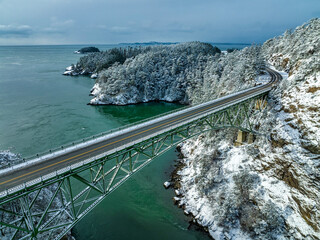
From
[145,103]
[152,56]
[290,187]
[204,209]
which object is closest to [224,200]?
[204,209]

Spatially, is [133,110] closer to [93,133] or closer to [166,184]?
[93,133]

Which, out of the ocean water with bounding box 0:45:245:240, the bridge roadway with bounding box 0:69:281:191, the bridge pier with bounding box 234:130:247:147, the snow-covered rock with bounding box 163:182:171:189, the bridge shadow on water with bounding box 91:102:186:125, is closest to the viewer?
the bridge roadway with bounding box 0:69:281:191

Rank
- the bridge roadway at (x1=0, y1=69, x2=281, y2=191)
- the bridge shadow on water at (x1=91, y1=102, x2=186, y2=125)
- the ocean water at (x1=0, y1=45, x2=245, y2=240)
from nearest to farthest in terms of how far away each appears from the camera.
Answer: the bridge roadway at (x1=0, y1=69, x2=281, y2=191), the ocean water at (x1=0, y1=45, x2=245, y2=240), the bridge shadow on water at (x1=91, y1=102, x2=186, y2=125)

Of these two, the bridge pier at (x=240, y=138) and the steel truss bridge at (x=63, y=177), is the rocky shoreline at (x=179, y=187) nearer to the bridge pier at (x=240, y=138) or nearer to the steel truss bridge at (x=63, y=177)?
the bridge pier at (x=240, y=138)

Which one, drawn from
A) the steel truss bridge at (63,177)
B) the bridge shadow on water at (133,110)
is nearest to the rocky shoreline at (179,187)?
the steel truss bridge at (63,177)

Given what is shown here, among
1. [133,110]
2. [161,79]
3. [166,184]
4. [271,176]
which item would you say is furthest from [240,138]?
[161,79]

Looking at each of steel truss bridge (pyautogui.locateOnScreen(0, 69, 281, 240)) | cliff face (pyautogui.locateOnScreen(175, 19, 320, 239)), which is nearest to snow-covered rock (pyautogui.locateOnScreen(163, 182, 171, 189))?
cliff face (pyautogui.locateOnScreen(175, 19, 320, 239))

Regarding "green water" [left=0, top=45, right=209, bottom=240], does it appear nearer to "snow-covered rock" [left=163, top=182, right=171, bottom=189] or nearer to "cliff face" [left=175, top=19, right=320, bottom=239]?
"snow-covered rock" [left=163, top=182, right=171, bottom=189]
